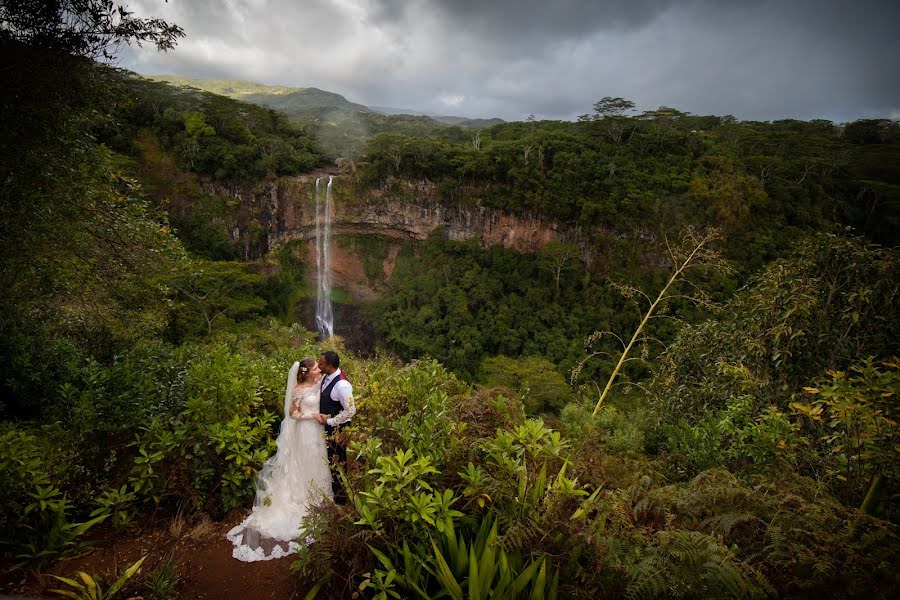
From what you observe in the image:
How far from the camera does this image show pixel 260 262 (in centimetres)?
2986

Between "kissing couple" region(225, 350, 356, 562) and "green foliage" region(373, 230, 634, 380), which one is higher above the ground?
"kissing couple" region(225, 350, 356, 562)

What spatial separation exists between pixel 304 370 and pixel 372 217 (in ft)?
93.1

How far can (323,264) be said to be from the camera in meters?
31.2

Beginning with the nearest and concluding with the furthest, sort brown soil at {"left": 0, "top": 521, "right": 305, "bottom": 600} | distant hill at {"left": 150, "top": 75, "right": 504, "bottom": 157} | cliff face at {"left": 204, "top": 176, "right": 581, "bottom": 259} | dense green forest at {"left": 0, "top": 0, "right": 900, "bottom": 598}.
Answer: dense green forest at {"left": 0, "top": 0, "right": 900, "bottom": 598}
brown soil at {"left": 0, "top": 521, "right": 305, "bottom": 600}
cliff face at {"left": 204, "top": 176, "right": 581, "bottom": 259}
distant hill at {"left": 150, "top": 75, "right": 504, "bottom": 157}

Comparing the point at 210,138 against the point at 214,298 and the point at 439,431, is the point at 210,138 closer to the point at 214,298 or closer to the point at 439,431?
the point at 214,298

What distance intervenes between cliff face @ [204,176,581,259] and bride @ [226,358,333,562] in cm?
2632

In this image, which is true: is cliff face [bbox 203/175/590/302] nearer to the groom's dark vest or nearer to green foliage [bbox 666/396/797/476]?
green foliage [bbox 666/396/797/476]

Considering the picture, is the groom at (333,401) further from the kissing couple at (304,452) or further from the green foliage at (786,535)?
the green foliage at (786,535)

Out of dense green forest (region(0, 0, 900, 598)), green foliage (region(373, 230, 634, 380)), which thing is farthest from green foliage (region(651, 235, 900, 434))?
Answer: green foliage (region(373, 230, 634, 380))

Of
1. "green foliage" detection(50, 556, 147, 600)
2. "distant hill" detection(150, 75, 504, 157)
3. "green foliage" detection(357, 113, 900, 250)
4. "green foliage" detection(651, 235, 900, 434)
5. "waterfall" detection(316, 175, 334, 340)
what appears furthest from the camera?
"distant hill" detection(150, 75, 504, 157)

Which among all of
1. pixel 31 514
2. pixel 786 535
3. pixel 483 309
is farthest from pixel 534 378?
pixel 31 514

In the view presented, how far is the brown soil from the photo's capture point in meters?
2.31

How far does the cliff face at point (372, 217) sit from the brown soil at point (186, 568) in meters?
27.0

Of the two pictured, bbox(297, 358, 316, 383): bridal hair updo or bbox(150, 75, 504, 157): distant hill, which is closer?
bbox(297, 358, 316, 383): bridal hair updo
